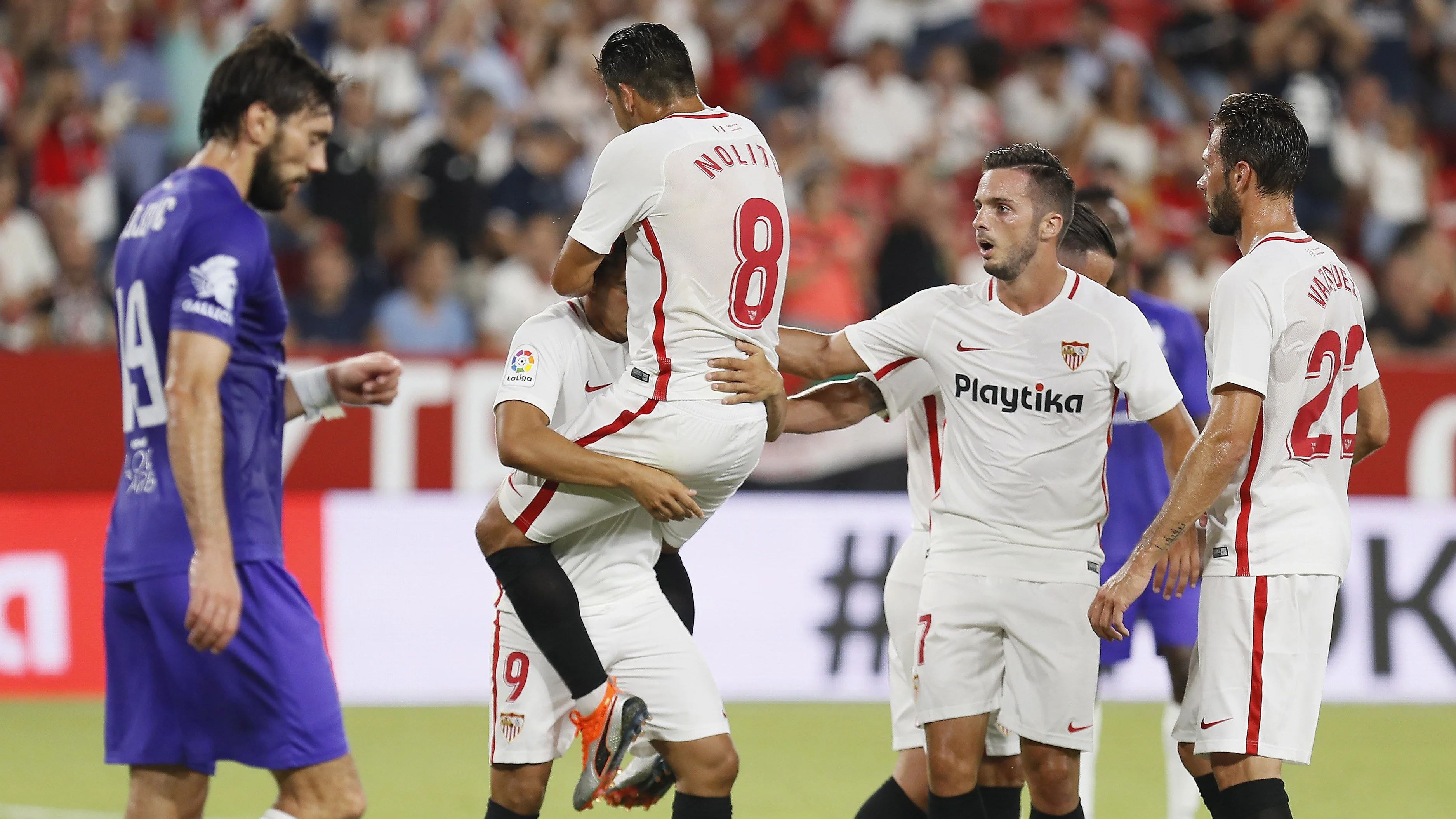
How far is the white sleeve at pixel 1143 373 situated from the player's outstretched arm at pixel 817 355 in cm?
81

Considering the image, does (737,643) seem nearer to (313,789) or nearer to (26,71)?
(313,789)

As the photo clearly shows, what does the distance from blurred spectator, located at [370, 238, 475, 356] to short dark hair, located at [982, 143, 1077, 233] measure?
6.99 meters

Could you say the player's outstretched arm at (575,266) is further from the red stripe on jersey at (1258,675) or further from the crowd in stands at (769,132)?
the crowd in stands at (769,132)

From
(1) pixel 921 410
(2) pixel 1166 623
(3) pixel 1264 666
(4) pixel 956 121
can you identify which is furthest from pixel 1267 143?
(4) pixel 956 121

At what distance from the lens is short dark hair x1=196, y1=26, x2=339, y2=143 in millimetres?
4215

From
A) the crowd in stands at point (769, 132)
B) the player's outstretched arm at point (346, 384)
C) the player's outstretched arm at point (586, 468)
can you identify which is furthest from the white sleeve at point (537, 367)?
the crowd in stands at point (769, 132)

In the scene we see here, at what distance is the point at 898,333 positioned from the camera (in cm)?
532

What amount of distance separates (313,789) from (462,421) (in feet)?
21.4

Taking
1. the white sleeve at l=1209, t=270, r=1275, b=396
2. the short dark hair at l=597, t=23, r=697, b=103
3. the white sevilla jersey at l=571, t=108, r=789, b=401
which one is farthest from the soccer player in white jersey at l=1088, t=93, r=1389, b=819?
the short dark hair at l=597, t=23, r=697, b=103

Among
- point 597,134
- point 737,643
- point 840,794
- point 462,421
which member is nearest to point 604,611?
point 840,794

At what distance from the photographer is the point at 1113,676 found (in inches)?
396

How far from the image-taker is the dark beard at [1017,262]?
5098mm

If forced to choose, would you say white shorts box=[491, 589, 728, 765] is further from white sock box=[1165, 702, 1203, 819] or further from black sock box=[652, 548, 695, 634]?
white sock box=[1165, 702, 1203, 819]

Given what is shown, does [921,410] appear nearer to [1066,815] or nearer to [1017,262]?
[1017,262]
